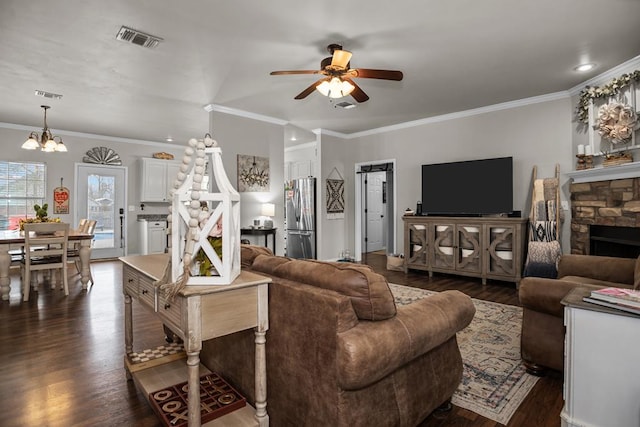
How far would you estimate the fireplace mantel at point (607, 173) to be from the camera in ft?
11.1

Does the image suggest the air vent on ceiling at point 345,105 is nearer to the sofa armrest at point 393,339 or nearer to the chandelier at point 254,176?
the chandelier at point 254,176

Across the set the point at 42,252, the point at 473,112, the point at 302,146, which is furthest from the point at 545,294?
the point at 302,146

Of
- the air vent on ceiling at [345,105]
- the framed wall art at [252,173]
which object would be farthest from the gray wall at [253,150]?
the air vent on ceiling at [345,105]

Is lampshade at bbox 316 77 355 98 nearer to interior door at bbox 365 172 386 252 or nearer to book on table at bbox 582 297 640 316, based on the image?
book on table at bbox 582 297 640 316

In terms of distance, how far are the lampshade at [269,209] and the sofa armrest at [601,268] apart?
4.05 metres

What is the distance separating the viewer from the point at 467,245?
512 centimetres

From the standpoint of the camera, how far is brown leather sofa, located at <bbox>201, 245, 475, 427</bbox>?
1318mm

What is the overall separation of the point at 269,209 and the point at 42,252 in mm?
3085

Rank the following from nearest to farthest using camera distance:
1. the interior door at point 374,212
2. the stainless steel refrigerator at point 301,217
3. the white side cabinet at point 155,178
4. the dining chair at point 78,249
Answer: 1. the dining chair at point 78,249
2. the stainless steel refrigerator at point 301,217
3. the white side cabinet at point 155,178
4. the interior door at point 374,212

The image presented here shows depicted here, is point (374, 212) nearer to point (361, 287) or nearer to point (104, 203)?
point (104, 203)

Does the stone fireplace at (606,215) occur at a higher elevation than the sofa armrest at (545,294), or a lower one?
higher

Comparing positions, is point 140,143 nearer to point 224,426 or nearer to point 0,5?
point 0,5

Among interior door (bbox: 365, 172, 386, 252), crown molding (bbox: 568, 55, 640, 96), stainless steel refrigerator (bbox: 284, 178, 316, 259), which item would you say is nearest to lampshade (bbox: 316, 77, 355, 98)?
crown molding (bbox: 568, 55, 640, 96)

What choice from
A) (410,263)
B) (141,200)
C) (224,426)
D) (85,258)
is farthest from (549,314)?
(141,200)
